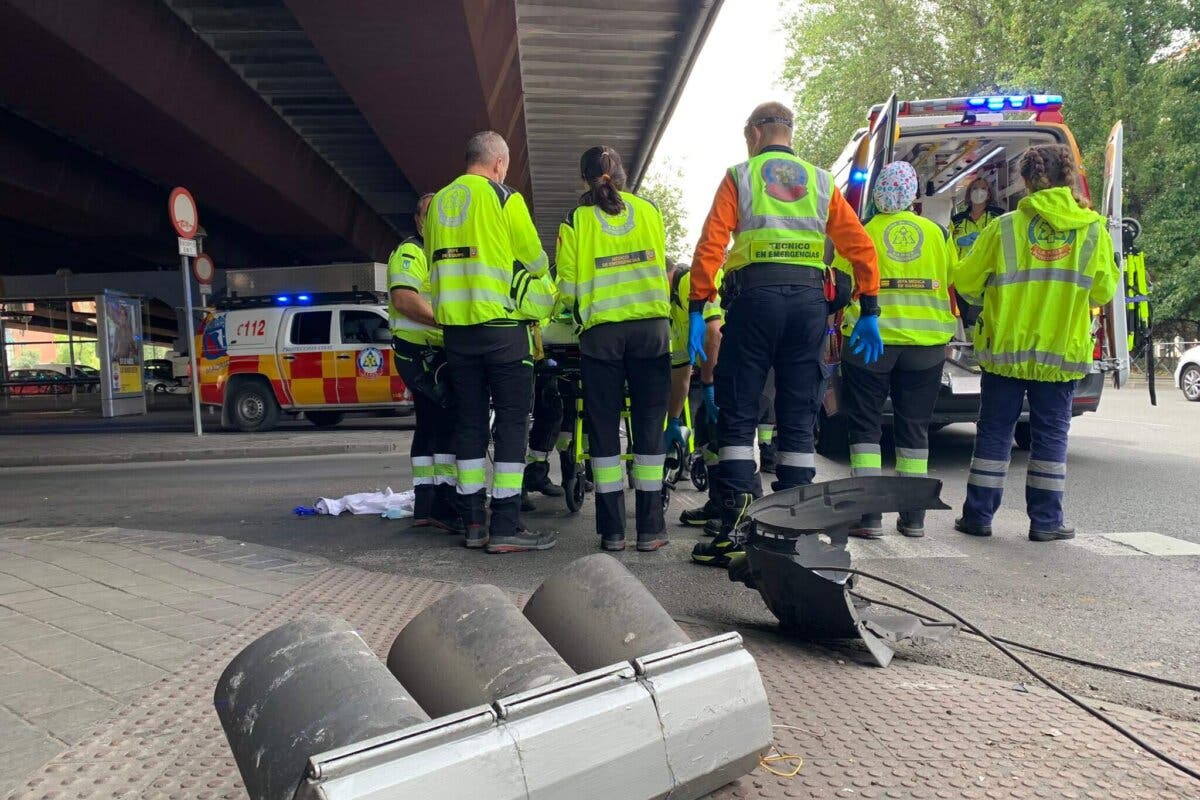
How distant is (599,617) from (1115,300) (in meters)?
6.27

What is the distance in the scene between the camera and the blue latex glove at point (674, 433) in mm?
6078

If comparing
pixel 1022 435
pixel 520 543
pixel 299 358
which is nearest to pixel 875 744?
pixel 520 543

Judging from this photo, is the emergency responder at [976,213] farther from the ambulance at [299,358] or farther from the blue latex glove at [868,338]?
the ambulance at [299,358]

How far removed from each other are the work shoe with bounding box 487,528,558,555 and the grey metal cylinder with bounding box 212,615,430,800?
8.83 feet

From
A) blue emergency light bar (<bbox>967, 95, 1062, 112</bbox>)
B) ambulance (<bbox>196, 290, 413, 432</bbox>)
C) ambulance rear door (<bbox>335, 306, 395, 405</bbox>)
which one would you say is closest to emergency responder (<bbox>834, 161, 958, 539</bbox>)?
blue emergency light bar (<bbox>967, 95, 1062, 112</bbox>)

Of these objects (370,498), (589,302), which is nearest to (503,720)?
(589,302)

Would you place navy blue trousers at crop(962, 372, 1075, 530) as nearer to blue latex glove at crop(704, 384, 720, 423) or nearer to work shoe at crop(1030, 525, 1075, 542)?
work shoe at crop(1030, 525, 1075, 542)

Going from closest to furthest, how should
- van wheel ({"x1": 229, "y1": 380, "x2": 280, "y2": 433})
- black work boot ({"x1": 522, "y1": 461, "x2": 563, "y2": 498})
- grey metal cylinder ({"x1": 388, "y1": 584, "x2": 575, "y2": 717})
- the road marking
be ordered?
1. grey metal cylinder ({"x1": 388, "y1": 584, "x2": 575, "y2": 717})
2. the road marking
3. black work boot ({"x1": 522, "y1": 461, "x2": 563, "y2": 498})
4. van wheel ({"x1": 229, "y1": 380, "x2": 280, "y2": 433})

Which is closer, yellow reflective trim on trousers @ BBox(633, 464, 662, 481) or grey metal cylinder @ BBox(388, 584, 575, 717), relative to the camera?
grey metal cylinder @ BBox(388, 584, 575, 717)

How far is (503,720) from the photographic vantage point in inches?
62.7

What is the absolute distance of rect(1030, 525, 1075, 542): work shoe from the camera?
4602 mm

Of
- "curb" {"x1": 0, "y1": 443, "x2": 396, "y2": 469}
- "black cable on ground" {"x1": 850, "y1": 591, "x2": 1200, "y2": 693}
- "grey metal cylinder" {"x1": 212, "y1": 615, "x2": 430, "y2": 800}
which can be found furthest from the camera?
"curb" {"x1": 0, "y1": 443, "x2": 396, "y2": 469}

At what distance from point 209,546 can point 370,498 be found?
1.52 meters

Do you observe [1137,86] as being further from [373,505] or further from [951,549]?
[373,505]
